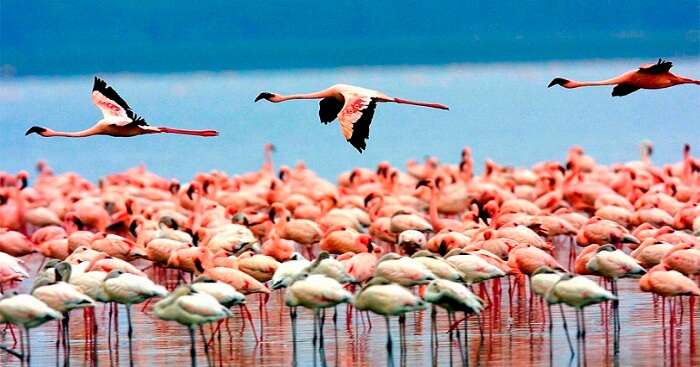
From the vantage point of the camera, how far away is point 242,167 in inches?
1272

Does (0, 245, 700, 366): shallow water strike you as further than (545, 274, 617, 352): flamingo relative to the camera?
Yes

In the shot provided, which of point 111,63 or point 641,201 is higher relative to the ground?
point 111,63

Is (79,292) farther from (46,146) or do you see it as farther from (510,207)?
(46,146)

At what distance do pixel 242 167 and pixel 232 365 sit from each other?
2254 cm

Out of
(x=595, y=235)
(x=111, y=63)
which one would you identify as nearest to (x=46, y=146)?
(x=111, y=63)

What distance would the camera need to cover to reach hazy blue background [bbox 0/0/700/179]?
51750 millimetres

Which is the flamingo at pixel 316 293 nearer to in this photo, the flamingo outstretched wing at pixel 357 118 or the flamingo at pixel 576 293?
the flamingo at pixel 576 293

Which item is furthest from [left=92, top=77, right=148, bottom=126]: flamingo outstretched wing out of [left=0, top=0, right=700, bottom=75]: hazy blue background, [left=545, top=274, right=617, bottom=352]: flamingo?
[left=0, top=0, right=700, bottom=75]: hazy blue background

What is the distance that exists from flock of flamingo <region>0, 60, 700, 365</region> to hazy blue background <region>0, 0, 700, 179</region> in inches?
1076

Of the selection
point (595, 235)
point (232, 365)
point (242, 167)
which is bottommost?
point (232, 365)

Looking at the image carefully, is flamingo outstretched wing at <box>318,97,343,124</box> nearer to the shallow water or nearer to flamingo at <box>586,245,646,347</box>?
the shallow water

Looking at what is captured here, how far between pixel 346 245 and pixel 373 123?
1480 inches

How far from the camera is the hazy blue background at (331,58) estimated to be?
2037 inches

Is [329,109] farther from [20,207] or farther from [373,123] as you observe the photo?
[373,123]
